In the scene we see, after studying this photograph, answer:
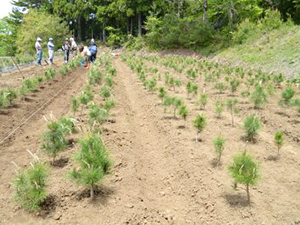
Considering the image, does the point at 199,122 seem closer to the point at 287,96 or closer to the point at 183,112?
Answer: the point at 183,112

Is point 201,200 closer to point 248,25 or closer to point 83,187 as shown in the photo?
point 83,187

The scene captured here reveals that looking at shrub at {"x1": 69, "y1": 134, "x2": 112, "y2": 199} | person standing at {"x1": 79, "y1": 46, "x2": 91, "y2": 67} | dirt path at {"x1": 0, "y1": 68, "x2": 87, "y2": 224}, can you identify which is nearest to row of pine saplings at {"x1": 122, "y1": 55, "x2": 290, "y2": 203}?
shrub at {"x1": 69, "y1": 134, "x2": 112, "y2": 199}

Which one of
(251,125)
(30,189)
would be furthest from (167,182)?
(251,125)

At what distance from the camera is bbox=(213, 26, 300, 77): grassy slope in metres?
11.4

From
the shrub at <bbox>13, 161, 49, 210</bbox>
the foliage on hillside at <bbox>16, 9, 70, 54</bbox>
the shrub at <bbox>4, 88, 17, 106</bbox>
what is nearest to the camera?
the shrub at <bbox>13, 161, 49, 210</bbox>

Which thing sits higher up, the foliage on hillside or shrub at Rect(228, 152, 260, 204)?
the foliage on hillside

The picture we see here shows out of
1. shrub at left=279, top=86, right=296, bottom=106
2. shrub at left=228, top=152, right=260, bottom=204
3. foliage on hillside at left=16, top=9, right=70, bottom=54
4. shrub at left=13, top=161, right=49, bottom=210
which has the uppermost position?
foliage on hillside at left=16, top=9, right=70, bottom=54

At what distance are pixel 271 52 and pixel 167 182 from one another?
12015mm

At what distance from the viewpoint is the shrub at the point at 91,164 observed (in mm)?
3029

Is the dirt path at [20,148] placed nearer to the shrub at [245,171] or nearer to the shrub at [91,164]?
the shrub at [91,164]

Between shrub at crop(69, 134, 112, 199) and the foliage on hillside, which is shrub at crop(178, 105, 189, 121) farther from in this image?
the foliage on hillside

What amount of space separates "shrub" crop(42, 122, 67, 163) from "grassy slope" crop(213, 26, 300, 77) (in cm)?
913

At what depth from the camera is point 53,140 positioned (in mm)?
4027

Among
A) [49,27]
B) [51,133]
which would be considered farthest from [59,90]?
[49,27]
